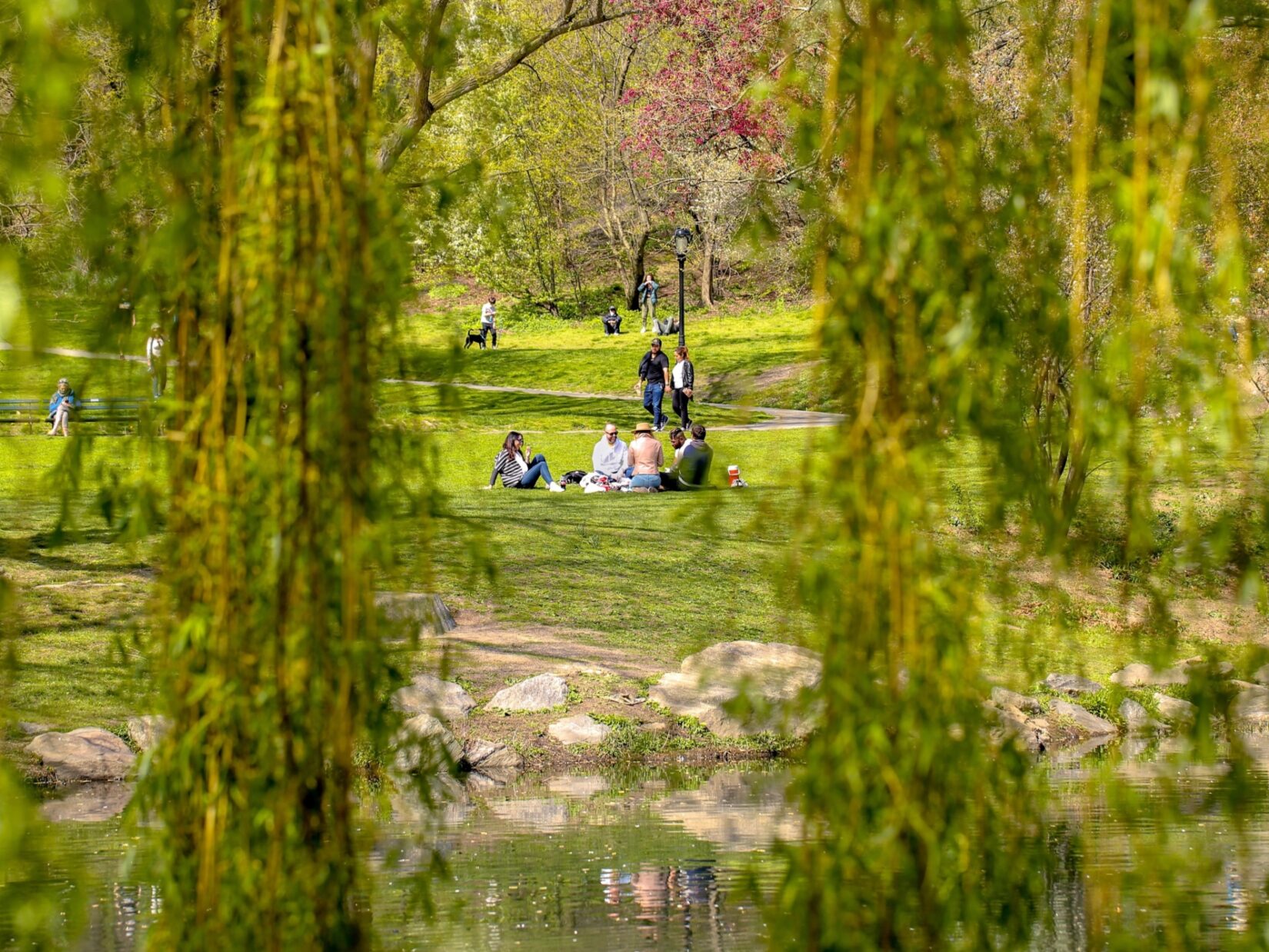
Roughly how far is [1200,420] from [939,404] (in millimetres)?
840

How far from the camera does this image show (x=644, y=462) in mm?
20781

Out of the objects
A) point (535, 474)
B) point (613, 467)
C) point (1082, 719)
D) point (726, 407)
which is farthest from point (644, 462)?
point (726, 407)

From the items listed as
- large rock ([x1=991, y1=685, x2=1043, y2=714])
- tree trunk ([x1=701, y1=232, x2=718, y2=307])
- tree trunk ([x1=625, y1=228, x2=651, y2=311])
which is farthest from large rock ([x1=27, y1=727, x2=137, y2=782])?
tree trunk ([x1=625, y1=228, x2=651, y2=311])

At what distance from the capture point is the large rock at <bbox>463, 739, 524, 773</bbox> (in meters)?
11.8

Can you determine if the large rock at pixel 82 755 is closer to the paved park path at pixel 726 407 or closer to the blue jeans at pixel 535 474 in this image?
the paved park path at pixel 726 407

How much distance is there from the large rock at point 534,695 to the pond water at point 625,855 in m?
0.95

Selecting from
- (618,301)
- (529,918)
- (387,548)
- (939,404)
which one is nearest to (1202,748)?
(939,404)

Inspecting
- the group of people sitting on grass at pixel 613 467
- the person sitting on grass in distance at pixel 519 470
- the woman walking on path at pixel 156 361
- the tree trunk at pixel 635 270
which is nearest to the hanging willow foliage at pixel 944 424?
the woman walking on path at pixel 156 361

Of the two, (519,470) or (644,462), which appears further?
(519,470)

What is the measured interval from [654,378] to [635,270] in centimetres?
2052

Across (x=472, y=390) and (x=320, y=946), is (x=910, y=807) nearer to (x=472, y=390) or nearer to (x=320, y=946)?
(x=320, y=946)

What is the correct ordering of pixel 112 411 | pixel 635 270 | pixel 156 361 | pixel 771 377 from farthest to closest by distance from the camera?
pixel 635 270
pixel 771 377
pixel 112 411
pixel 156 361

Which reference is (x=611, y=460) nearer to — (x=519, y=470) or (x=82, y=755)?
(x=519, y=470)

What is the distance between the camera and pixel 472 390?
32750 mm
